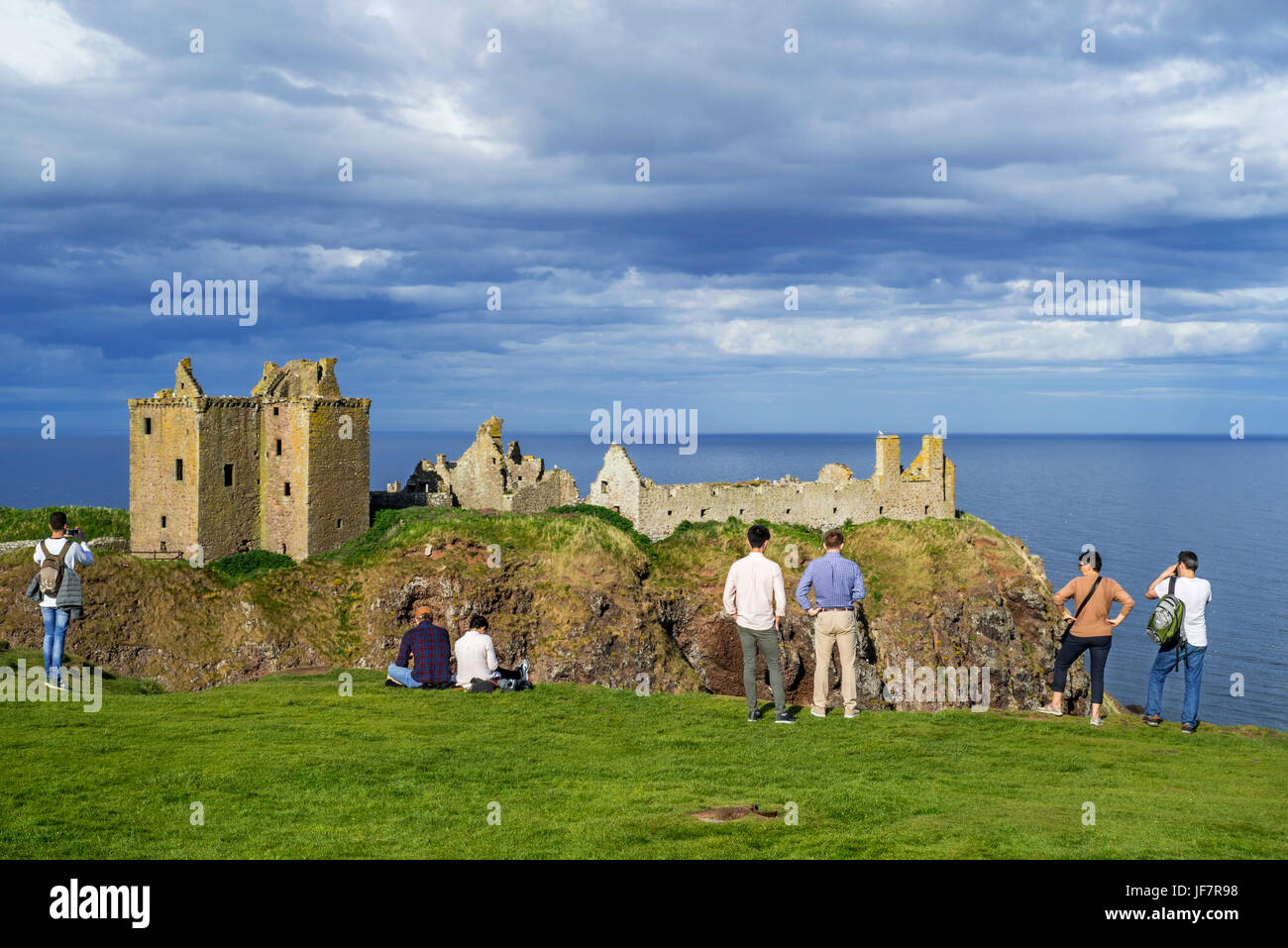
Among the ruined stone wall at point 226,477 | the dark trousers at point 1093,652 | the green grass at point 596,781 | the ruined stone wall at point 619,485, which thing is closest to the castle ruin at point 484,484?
the ruined stone wall at point 619,485

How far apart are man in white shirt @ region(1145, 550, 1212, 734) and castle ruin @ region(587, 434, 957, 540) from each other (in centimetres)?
3427

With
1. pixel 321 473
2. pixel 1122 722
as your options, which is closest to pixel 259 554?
pixel 321 473

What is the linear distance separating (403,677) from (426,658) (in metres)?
0.73

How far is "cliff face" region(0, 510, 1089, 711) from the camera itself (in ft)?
126

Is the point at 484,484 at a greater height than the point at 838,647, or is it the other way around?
the point at 484,484

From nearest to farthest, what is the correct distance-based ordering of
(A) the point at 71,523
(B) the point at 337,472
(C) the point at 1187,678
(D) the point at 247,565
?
(C) the point at 1187,678, (D) the point at 247,565, (B) the point at 337,472, (A) the point at 71,523

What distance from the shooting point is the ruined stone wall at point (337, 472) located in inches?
1736

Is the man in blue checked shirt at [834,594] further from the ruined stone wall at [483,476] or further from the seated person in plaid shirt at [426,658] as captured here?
the ruined stone wall at [483,476]

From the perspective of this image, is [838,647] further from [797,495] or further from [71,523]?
[71,523]

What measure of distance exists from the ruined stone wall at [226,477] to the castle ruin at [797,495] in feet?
58.1

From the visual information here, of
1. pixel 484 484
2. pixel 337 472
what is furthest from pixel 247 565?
pixel 484 484

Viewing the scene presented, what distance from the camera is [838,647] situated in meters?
17.2

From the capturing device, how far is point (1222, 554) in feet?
398
